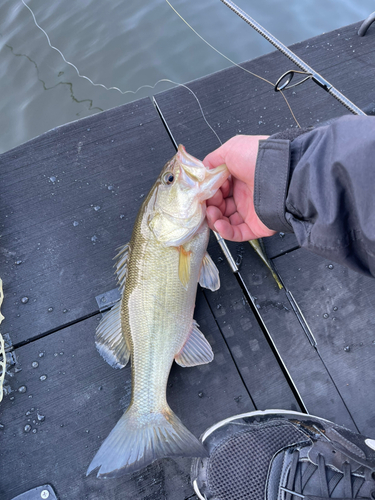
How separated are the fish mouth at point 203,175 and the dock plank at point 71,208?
689 millimetres

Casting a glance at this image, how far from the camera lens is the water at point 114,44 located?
4.32 metres

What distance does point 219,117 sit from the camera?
9.36 feet

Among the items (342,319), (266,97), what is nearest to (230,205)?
(342,319)

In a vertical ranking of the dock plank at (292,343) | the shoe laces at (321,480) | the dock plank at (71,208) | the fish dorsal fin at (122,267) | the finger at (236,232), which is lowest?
the shoe laces at (321,480)

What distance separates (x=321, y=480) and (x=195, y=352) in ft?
3.26

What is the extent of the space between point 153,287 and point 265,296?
812 mm

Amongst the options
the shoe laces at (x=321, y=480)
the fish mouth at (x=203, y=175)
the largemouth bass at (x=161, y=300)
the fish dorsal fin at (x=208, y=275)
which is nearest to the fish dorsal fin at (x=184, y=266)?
the largemouth bass at (x=161, y=300)

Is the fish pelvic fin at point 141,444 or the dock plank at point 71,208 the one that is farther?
the dock plank at point 71,208

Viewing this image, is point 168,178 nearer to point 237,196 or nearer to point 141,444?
point 237,196

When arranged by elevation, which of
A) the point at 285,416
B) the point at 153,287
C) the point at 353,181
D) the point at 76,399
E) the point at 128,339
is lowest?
the point at 285,416

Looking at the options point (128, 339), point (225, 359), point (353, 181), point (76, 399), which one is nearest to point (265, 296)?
point (225, 359)

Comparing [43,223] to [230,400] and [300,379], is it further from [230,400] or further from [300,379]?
[300,379]

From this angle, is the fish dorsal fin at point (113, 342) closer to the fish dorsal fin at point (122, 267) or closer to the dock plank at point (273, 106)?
the fish dorsal fin at point (122, 267)

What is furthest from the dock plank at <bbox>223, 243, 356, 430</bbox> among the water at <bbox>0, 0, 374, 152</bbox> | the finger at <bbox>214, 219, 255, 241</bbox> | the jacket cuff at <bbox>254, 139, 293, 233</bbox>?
the water at <bbox>0, 0, 374, 152</bbox>
